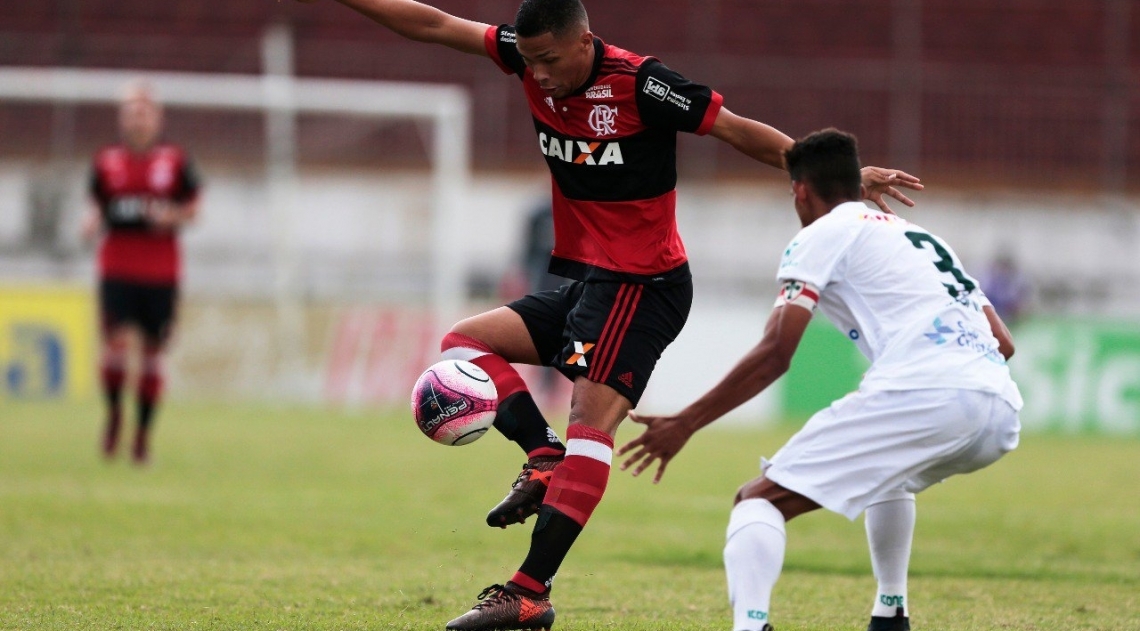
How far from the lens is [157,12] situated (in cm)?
2372

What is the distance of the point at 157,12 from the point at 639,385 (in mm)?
20359

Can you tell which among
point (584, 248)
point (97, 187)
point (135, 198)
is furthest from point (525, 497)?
point (97, 187)

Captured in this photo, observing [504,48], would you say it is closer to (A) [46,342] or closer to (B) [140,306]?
(B) [140,306]

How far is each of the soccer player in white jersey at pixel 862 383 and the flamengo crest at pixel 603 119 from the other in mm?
745

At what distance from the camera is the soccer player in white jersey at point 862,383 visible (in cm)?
456

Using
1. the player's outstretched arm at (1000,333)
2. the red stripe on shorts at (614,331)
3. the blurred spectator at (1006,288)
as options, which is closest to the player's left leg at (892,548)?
the player's outstretched arm at (1000,333)

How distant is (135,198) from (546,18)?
754 cm

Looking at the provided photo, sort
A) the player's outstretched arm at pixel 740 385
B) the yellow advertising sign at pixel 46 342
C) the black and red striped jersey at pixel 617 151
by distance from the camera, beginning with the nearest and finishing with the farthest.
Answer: the player's outstretched arm at pixel 740 385
the black and red striped jersey at pixel 617 151
the yellow advertising sign at pixel 46 342

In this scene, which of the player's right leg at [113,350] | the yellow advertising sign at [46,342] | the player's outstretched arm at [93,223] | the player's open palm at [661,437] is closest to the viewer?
the player's open palm at [661,437]

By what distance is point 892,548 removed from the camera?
516 cm

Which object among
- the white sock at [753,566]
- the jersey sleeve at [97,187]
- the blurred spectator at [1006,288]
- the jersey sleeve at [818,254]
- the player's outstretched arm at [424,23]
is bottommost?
the white sock at [753,566]

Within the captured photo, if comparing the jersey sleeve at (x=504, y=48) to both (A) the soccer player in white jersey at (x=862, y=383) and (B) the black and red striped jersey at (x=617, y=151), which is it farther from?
(A) the soccer player in white jersey at (x=862, y=383)

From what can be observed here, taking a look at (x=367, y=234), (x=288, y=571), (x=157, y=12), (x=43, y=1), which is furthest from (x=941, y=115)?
(x=288, y=571)

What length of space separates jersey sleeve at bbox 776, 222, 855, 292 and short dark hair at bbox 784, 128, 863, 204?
230 mm
